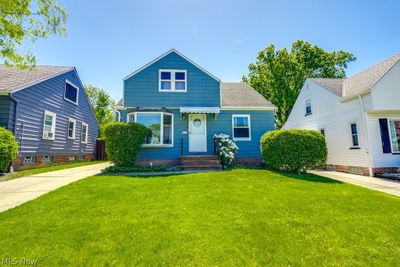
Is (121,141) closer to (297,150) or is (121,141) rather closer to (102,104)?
(297,150)

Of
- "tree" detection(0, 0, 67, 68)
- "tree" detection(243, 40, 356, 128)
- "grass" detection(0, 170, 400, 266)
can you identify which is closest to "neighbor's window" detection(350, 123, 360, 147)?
"grass" detection(0, 170, 400, 266)

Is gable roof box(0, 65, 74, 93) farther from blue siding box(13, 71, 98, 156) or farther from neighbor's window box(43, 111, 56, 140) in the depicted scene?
neighbor's window box(43, 111, 56, 140)

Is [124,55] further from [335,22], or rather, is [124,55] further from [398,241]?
[398,241]

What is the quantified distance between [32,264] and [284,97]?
25650 millimetres

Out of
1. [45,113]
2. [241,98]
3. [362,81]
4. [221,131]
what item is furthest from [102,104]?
[362,81]

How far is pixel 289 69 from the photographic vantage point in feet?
80.0

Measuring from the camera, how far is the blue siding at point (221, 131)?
471 inches

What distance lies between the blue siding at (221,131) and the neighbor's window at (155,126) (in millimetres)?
405

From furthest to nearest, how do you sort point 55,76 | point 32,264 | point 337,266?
point 55,76, point 337,266, point 32,264

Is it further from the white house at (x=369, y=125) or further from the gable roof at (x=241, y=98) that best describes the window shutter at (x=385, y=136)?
the gable roof at (x=241, y=98)

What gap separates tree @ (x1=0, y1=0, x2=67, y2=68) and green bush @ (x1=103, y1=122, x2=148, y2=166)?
392 centimetres

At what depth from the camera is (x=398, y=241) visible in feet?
11.7

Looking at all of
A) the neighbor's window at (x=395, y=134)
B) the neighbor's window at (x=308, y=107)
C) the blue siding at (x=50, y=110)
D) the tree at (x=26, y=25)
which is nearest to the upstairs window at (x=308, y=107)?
the neighbor's window at (x=308, y=107)

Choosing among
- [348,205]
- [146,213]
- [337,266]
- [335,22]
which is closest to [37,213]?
[146,213]
